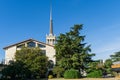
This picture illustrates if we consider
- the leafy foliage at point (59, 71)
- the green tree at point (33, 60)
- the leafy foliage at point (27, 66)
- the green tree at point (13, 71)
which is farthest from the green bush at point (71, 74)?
the green tree at point (13, 71)

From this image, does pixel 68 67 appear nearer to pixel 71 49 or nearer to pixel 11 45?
pixel 71 49

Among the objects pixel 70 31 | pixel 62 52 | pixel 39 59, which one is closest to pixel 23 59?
pixel 39 59

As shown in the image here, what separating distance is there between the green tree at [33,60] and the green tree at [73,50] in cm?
360

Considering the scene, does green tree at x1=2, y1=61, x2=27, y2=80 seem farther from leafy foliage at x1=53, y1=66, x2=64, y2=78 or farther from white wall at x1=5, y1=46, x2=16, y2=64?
white wall at x1=5, y1=46, x2=16, y2=64

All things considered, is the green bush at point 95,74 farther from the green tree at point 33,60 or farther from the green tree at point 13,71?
the green tree at point 13,71

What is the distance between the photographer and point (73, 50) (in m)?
46.0

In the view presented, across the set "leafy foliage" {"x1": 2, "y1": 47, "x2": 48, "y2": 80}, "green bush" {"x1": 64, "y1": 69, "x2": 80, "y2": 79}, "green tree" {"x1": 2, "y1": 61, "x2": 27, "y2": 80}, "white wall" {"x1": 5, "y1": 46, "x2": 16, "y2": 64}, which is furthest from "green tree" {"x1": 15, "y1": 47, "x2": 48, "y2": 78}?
"white wall" {"x1": 5, "y1": 46, "x2": 16, "y2": 64}

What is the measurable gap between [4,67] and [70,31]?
1578cm

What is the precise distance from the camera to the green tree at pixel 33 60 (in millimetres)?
42375

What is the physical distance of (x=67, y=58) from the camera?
44750 millimetres

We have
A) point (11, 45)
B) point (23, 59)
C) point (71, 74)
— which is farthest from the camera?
point (11, 45)

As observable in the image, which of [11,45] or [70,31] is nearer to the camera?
[70,31]

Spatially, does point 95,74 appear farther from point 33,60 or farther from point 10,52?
point 10,52

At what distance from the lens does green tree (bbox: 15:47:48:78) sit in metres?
42.4
